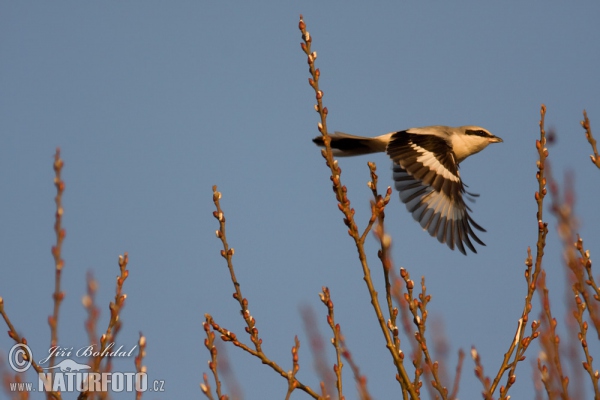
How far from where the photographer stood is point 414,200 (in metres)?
6.69

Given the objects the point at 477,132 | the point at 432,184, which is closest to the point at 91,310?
the point at 432,184

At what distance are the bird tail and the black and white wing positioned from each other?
1.97ft

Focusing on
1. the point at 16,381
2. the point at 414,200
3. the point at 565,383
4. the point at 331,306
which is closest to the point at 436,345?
the point at 331,306

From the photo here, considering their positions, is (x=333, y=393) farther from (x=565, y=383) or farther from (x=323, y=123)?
→ (x=323, y=123)

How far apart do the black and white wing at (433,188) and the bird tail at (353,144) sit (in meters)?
0.60

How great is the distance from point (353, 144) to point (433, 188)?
50.1 inches

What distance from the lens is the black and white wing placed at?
6410mm

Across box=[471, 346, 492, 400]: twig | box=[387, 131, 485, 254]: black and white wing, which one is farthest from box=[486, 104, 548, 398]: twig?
Answer: box=[387, 131, 485, 254]: black and white wing

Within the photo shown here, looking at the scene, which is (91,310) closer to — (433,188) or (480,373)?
(480,373)

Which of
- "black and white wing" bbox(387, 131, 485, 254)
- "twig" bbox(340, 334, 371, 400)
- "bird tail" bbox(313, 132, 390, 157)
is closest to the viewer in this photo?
"twig" bbox(340, 334, 371, 400)

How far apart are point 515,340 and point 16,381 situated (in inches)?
83.4

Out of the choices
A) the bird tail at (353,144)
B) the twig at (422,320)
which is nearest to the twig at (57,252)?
the twig at (422,320)

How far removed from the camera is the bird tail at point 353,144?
7516mm

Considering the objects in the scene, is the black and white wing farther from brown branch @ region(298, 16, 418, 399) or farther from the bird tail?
brown branch @ region(298, 16, 418, 399)
